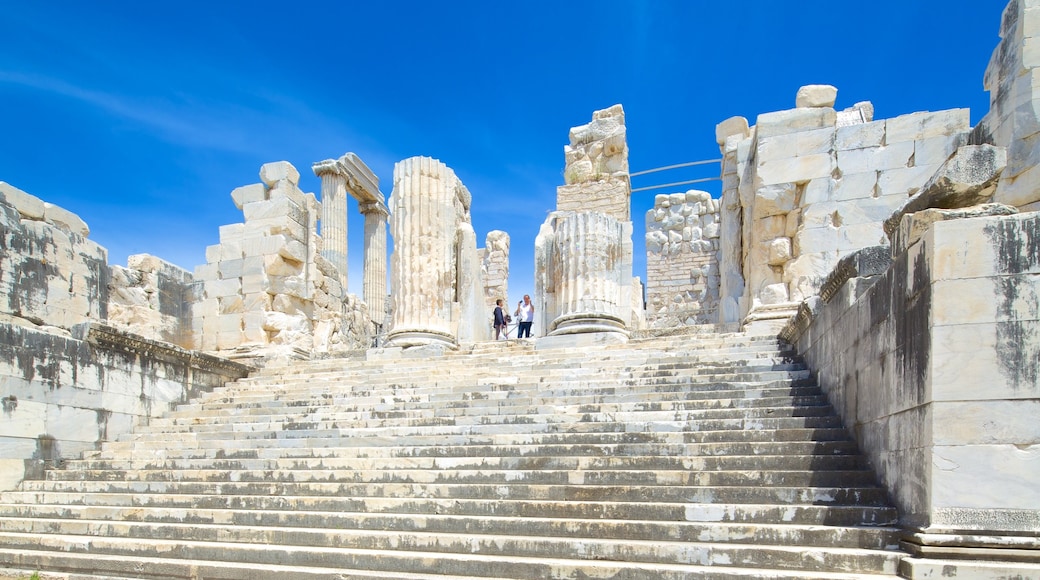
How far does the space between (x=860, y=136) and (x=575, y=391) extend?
253 inches

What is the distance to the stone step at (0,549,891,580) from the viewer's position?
3.97 meters

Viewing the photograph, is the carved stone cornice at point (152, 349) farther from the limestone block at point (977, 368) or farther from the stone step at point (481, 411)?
the limestone block at point (977, 368)

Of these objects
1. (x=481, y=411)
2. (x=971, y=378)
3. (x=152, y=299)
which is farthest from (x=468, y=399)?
(x=152, y=299)

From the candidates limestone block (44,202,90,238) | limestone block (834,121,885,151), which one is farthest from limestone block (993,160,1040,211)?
limestone block (44,202,90,238)

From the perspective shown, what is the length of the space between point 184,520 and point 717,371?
17.6ft

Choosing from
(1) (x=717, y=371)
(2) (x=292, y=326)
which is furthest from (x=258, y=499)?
(2) (x=292, y=326)

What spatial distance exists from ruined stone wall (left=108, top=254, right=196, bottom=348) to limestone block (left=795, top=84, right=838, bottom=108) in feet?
38.0

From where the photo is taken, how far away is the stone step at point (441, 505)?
4.38 metres

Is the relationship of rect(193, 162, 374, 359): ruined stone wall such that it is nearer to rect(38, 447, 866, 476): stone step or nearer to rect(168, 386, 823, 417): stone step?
rect(168, 386, 823, 417): stone step

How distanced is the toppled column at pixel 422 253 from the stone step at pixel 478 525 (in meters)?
5.17

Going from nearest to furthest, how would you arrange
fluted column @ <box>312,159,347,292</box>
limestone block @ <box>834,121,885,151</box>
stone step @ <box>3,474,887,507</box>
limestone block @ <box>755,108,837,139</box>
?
stone step @ <box>3,474,887,507</box>, limestone block @ <box>834,121,885,151</box>, limestone block @ <box>755,108,837,139</box>, fluted column @ <box>312,159,347,292</box>

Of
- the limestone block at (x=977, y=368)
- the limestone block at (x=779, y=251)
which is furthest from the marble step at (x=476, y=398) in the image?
the limestone block at (x=779, y=251)

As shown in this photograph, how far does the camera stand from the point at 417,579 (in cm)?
450

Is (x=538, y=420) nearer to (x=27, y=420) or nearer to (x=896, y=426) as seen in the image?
(x=896, y=426)
